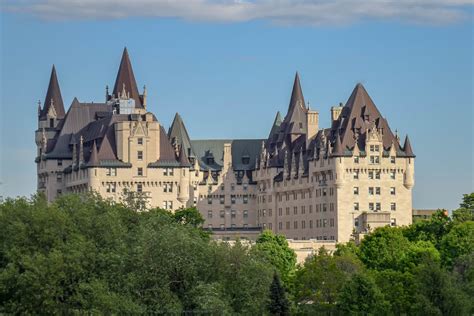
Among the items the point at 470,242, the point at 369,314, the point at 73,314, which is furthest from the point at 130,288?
the point at 470,242

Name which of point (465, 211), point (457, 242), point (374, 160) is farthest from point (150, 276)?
point (374, 160)

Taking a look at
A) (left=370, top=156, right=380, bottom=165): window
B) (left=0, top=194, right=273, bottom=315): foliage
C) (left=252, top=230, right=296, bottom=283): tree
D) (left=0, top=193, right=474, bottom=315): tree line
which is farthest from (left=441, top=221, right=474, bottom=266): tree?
(left=0, top=194, right=273, bottom=315): foliage

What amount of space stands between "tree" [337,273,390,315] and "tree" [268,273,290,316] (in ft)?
48.0

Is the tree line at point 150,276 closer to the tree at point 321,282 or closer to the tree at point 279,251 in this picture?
the tree at point 321,282

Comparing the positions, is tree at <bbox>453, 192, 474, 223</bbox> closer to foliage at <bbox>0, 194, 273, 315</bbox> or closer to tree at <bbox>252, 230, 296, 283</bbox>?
tree at <bbox>252, 230, 296, 283</bbox>

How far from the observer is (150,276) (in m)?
120

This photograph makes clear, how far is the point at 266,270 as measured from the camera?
4845 inches

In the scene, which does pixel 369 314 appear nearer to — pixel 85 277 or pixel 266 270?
pixel 266 270

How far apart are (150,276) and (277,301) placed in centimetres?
906

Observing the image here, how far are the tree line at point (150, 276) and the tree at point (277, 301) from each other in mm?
77

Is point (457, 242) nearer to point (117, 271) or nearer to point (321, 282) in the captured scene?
point (321, 282)

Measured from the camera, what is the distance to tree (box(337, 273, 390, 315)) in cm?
13025

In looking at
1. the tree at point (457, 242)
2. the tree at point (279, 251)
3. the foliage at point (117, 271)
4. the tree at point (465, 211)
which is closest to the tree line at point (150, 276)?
the foliage at point (117, 271)

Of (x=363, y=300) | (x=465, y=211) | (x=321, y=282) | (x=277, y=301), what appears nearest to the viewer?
(x=277, y=301)
